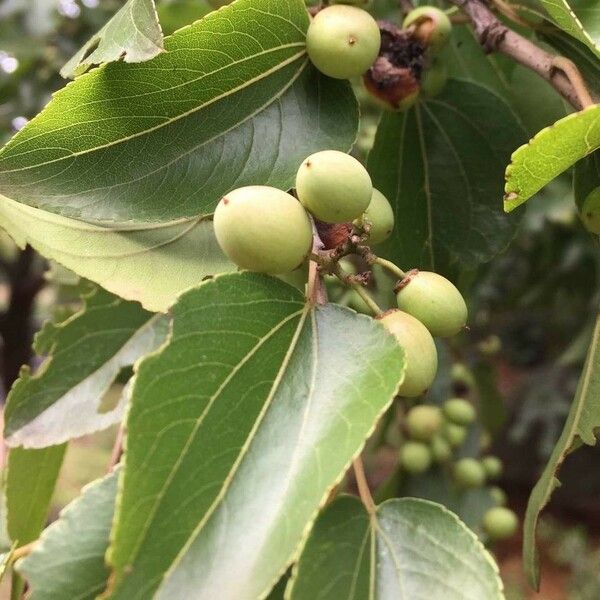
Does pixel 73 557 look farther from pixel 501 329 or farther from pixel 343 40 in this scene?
pixel 501 329

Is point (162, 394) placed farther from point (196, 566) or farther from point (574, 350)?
point (574, 350)

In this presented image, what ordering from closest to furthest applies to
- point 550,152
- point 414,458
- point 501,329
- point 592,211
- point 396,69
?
point 550,152, point 592,211, point 396,69, point 414,458, point 501,329

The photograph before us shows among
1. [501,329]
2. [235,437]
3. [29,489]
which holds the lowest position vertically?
[501,329]

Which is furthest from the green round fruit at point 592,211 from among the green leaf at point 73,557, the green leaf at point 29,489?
the green leaf at point 29,489

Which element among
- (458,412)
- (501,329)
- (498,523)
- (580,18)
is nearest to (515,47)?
(580,18)

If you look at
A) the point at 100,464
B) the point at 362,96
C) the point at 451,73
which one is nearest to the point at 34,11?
the point at 362,96

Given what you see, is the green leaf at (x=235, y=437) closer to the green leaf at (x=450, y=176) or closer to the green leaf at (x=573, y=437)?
the green leaf at (x=573, y=437)

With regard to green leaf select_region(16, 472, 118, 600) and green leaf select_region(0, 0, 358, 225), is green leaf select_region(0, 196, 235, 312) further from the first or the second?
green leaf select_region(16, 472, 118, 600)

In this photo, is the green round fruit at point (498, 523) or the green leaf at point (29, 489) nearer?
the green leaf at point (29, 489)
